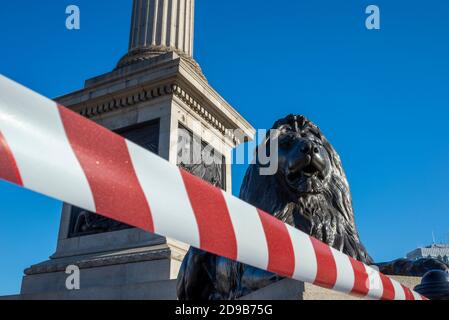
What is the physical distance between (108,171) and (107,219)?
7387 millimetres

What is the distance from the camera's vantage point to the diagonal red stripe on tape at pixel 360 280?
2076 mm

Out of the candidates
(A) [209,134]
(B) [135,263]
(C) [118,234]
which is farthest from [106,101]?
(B) [135,263]

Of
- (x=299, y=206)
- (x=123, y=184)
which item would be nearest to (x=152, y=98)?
(x=299, y=206)

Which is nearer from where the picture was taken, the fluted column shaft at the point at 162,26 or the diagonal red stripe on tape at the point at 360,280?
the diagonal red stripe on tape at the point at 360,280

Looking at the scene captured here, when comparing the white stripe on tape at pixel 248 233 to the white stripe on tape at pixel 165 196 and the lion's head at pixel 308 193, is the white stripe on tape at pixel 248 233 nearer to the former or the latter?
the white stripe on tape at pixel 165 196

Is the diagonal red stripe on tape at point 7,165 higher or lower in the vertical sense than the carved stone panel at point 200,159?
lower

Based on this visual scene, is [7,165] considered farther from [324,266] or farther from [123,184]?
[324,266]

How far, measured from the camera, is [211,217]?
4.57 feet

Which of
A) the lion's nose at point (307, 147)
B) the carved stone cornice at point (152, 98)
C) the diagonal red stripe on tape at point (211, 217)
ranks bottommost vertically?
the diagonal red stripe on tape at point (211, 217)

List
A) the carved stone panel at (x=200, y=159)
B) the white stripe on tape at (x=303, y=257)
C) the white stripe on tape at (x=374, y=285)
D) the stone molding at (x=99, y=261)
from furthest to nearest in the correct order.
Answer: the carved stone panel at (x=200, y=159) < the stone molding at (x=99, y=261) < the white stripe on tape at (x=374, y=285) < the white stripe on tape at (x=303, y=257)

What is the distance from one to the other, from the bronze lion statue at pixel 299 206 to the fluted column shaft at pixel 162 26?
7133mm

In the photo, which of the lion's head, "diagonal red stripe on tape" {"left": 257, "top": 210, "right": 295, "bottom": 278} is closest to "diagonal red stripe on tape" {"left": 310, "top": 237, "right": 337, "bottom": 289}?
"diagonal red stripe on tape" {"left": 257, "top": 210, "right": 295, "bottom": 278}

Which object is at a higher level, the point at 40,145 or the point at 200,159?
the point at 200,159

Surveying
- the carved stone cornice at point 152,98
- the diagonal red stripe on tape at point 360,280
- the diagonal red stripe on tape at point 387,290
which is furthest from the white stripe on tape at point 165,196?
the carved stone cornice at point 152,98
